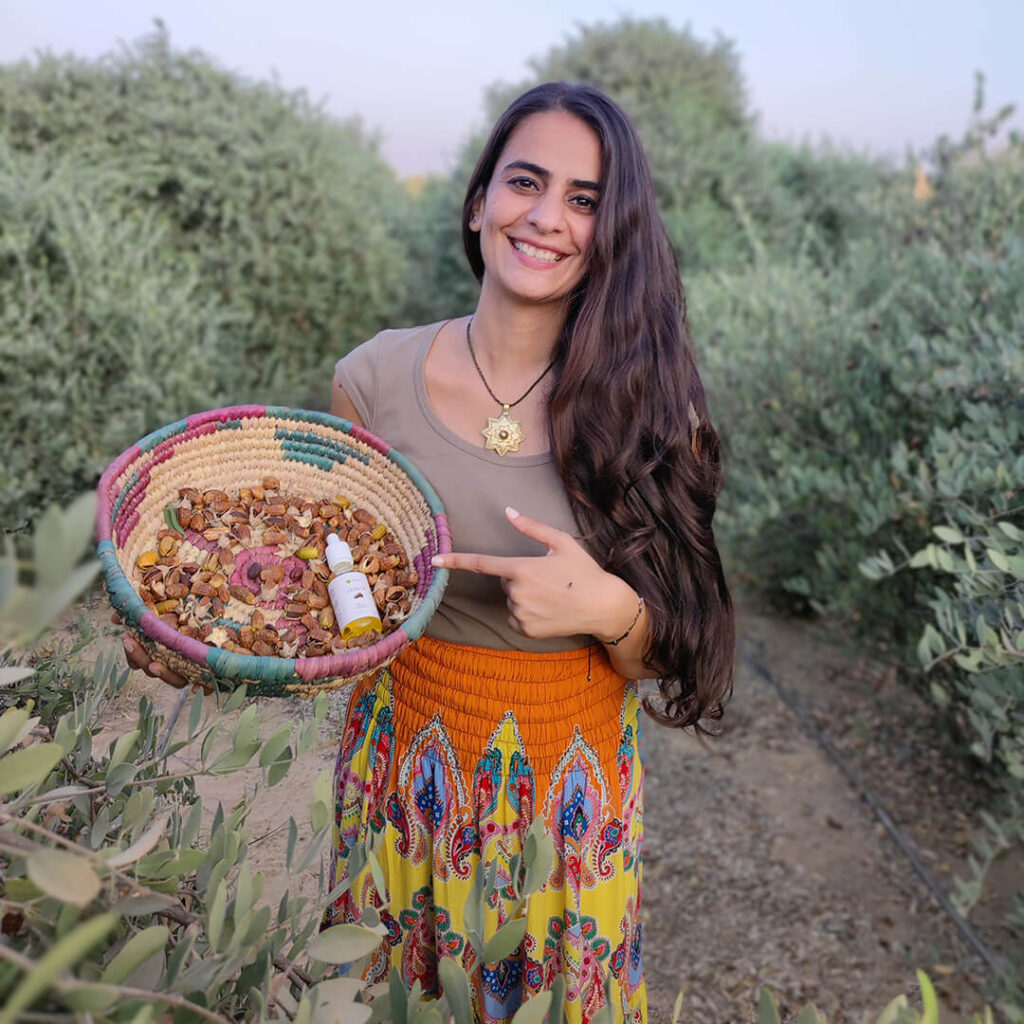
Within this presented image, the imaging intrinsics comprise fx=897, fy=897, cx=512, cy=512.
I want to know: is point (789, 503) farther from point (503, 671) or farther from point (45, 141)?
point (45, 141)

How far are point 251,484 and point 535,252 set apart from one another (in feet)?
2.30

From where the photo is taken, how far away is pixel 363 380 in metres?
1.84

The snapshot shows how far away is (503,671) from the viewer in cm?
162

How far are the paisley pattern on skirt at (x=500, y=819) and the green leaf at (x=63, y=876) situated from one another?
1.10 m

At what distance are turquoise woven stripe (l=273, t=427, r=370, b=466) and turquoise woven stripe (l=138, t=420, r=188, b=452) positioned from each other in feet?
0.60

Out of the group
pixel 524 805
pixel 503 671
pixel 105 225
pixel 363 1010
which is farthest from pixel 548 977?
pixel 105 225

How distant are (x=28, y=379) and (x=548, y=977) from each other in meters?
3.75

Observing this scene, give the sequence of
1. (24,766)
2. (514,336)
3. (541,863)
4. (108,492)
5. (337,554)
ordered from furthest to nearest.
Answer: (514,336)
(337,554)
(108,492)
(541,863)
(24,766)

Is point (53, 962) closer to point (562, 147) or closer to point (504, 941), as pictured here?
point (504, 941)

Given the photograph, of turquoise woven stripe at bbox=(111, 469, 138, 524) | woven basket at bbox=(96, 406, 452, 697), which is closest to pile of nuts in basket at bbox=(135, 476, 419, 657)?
woven basket at bbox=(96, 406, 452, 697)

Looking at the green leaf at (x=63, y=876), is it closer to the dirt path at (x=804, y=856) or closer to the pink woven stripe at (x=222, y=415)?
the pink woven stripe at (x=222, y=415)

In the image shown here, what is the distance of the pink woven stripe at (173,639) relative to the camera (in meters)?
1.18

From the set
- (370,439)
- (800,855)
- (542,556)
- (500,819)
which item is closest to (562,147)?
(370,439)

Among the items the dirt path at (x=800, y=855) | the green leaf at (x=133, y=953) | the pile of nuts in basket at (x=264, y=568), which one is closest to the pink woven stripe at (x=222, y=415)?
the pile of nuts in basket at (x=264, y=568)
